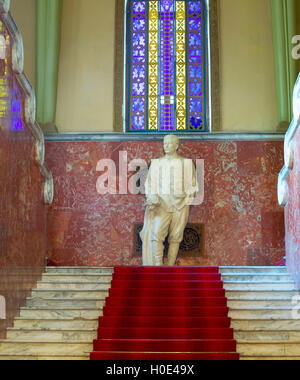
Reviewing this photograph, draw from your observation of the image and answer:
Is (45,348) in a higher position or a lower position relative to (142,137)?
lower

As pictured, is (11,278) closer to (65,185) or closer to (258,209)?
(65,185)

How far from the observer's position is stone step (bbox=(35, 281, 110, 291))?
830 centimetres

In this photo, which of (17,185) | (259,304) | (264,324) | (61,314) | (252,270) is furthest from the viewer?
(252,270)

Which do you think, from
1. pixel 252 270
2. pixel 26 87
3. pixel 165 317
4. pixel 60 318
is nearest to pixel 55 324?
pixel 60 318

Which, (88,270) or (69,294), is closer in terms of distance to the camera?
(69,294)

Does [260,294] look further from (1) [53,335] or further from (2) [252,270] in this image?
(1) [53,335]

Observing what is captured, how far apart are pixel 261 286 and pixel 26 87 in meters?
3.88

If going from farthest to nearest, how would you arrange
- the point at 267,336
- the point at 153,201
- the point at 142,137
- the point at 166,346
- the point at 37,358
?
1. the point at 142,137
2. the point at 153,201
3. the point at 267,336
4. the point at 166,346
5. the point at 37,358

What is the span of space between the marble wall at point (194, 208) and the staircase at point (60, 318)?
3.49 metres

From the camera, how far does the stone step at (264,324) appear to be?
740 cm

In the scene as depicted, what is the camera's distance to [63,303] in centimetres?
798

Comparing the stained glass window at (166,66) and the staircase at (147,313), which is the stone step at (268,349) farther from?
the stained glass window at (166,66)

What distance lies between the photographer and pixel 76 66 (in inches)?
527
